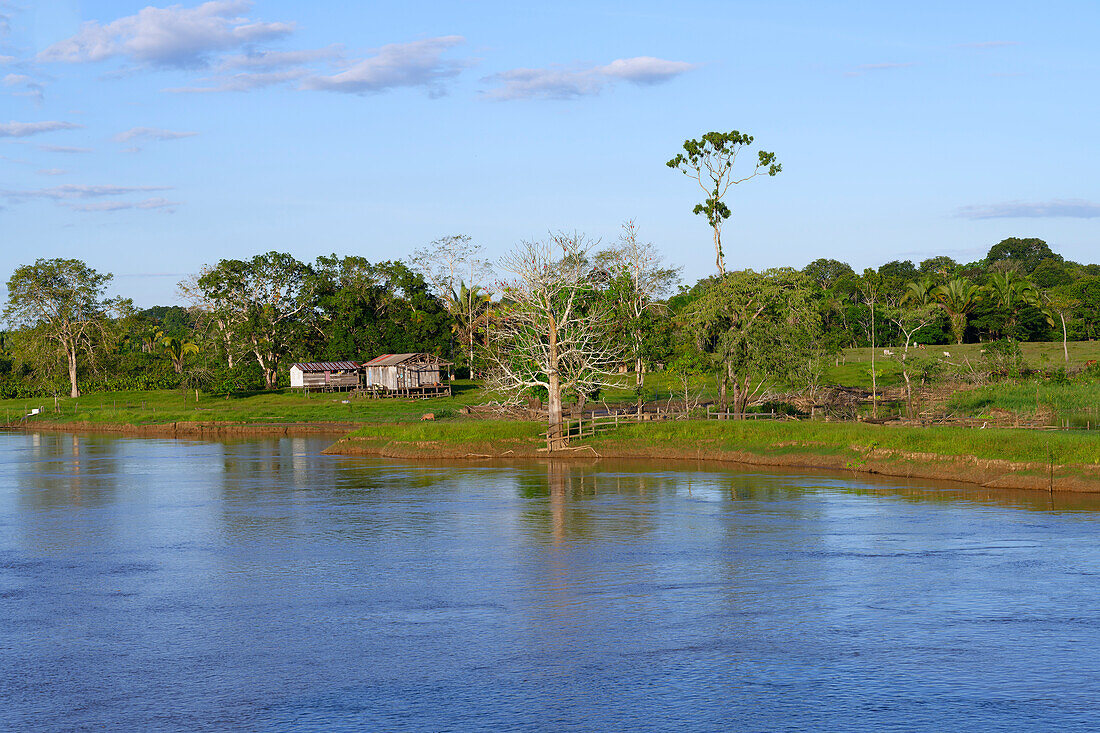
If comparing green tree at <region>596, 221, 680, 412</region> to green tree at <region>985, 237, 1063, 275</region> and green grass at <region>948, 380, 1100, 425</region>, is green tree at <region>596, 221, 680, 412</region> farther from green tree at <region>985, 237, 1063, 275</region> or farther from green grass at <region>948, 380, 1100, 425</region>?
green tree at <region>985, 237, 1063, 275</region>

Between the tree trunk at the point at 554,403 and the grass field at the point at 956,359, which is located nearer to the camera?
the tree trunk at the point at 554,403

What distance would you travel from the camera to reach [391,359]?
103875 millimetres

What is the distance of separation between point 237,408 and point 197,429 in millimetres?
9866

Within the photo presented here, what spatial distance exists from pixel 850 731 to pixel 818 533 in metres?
16.4

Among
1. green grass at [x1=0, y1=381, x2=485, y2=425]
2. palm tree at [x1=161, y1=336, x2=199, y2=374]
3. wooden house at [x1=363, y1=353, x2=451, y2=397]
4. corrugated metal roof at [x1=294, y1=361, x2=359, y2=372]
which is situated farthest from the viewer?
palm tree at [x1=161, y1=336, x2=199, y2=374]

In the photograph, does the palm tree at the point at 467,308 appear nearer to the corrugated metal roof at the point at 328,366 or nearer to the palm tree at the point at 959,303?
the corrugated metal roof at the point at 328,366

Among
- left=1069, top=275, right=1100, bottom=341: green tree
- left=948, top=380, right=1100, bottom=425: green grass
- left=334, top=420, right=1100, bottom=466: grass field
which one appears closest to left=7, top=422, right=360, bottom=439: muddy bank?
left=334, top=420, right=1100, bottom=466: grass field

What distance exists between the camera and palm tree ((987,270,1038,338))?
112 metres

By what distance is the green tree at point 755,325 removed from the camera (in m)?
57.6

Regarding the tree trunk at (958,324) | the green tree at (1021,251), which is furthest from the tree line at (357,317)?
the green tree at (1021,251)

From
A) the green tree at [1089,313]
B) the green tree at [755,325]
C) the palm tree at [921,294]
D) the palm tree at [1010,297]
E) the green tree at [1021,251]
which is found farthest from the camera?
the green tree at [1021,251]

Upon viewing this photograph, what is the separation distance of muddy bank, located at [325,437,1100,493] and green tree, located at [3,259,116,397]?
7058cm

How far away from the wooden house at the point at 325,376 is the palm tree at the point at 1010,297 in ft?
237

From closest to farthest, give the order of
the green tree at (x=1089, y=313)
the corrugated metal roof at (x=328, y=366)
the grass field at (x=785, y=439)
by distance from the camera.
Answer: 1. the grass field at (x=785, y=439)
2. the corrugated metal roof at (x=328, y=366)
3. the green tree at (x=1089, y=313)
